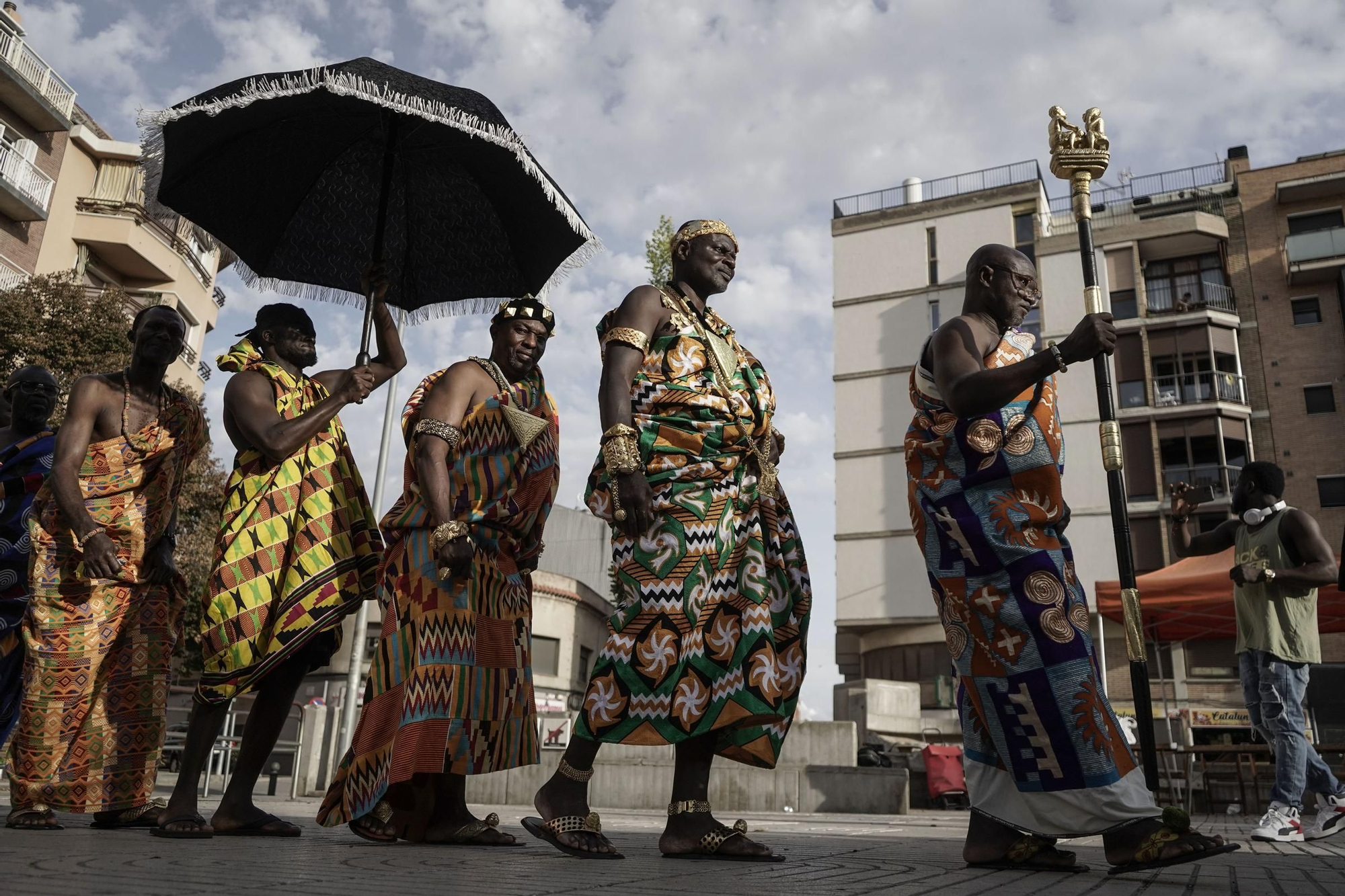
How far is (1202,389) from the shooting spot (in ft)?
113

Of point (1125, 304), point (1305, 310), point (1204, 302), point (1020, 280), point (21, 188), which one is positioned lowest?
point (1020, 280)

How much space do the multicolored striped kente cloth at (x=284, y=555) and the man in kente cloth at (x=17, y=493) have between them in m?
1.26

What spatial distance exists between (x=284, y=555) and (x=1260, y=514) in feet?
17.0

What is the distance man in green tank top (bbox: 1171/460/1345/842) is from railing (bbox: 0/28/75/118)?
2982 cm

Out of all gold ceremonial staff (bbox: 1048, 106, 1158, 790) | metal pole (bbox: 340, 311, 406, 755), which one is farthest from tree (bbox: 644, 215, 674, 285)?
gold ceremonial staff (bbox: 1048, 106, 1158, 790)

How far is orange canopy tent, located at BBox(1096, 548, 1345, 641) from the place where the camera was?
10430 millimetres

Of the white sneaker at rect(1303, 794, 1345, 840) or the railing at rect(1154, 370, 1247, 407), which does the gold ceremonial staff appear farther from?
the railing at rect(1154, 370, 1247, 407)

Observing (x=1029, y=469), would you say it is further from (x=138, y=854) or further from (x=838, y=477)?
(x=838, y=477)

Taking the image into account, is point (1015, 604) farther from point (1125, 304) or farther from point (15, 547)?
point (1125, 304)

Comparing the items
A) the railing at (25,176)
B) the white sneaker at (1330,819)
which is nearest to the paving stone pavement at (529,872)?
the white sneaker at (1330,819)

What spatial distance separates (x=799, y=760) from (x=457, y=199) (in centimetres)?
776

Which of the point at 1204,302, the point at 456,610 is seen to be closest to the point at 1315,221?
the point at 1204,302

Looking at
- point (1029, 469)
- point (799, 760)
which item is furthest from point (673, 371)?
point (799, 760)

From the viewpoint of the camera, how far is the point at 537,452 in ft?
14.0
